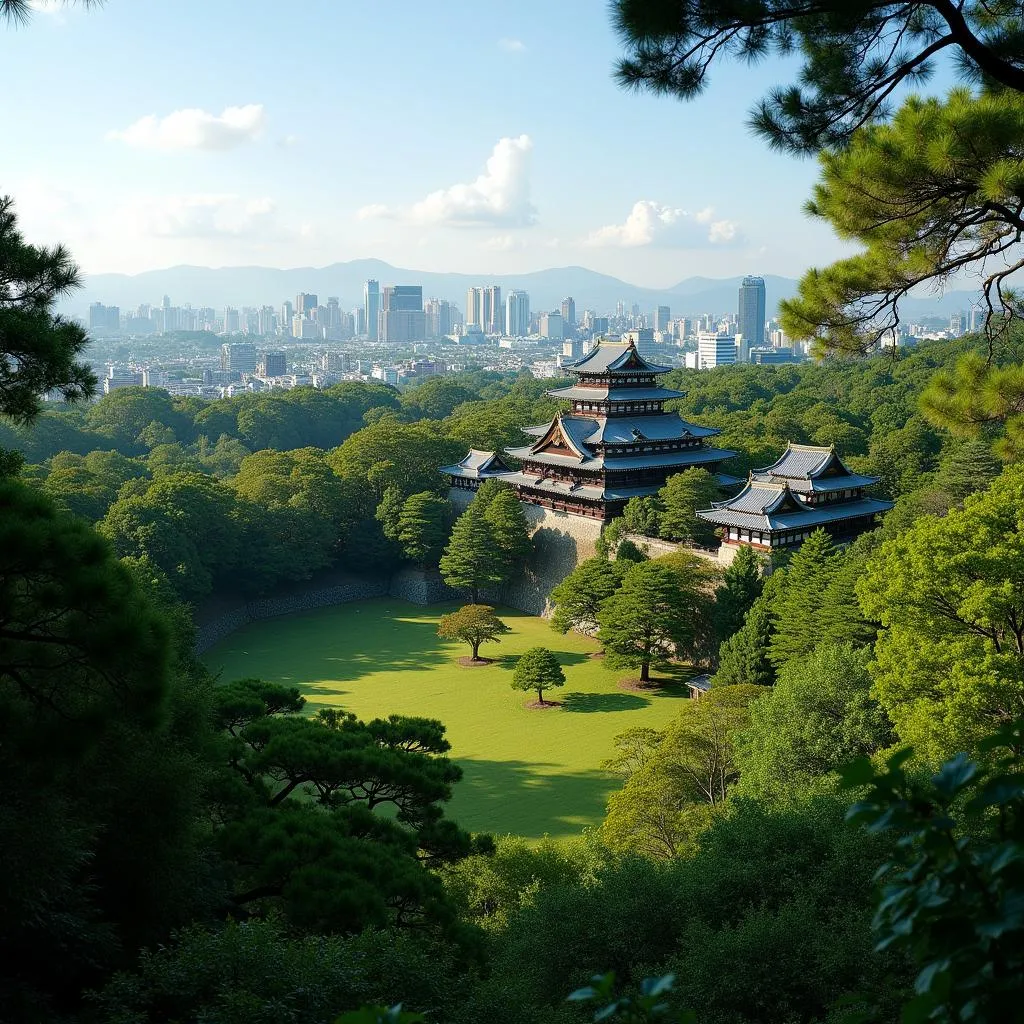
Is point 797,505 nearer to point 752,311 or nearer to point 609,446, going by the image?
point 609,446

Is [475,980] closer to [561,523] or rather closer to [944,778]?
[944,778]

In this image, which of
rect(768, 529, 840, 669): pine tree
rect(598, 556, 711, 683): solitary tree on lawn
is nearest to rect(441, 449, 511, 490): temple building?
rect(598, 556, 711, 683): solitary tree on lawn

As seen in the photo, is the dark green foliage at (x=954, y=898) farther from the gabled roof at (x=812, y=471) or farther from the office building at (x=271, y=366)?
the office building at (x=271, y=366)

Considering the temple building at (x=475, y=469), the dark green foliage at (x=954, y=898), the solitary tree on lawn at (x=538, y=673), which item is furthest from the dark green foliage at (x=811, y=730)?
the temple building at (x=475, y=469)

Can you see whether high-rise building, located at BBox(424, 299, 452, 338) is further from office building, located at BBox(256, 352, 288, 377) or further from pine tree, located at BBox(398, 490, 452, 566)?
pine tree, located at BBox(398, 490, 452, 566)

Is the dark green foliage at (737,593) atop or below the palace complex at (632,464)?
below

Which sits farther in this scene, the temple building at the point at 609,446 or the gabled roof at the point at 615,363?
the gabled roof at the point at 615,363

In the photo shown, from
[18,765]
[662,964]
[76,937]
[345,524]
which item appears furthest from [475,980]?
[345,524]
